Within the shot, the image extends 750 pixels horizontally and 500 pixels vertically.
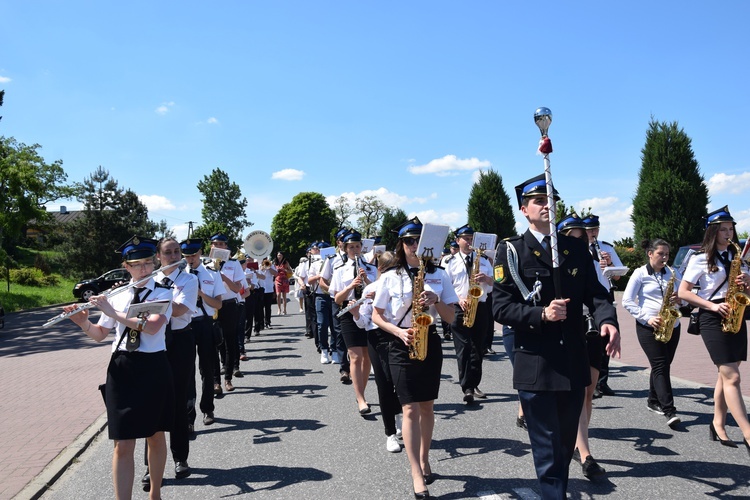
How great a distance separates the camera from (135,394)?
397 cm

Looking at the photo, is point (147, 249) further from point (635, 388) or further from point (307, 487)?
point (635, 388)

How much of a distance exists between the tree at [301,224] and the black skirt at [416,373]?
73.0 metres

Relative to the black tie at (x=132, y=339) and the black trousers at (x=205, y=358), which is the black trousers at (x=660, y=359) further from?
the black tie at (x=132, y=339)

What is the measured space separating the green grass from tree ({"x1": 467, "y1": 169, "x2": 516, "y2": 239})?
24.7 m

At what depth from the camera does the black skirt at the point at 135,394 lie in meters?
3.89

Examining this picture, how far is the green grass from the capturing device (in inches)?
1102

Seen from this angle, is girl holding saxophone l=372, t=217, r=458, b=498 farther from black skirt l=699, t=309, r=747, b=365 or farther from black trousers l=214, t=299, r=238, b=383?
black trousers l=214, t=299, r=238, b=383

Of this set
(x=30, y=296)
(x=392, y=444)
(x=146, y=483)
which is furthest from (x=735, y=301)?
(x=30, y=296)

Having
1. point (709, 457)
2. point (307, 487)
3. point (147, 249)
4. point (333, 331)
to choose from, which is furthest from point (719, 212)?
point (333, 331)

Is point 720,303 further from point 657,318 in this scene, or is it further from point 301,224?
point 301,224

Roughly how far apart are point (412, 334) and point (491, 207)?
3354cm

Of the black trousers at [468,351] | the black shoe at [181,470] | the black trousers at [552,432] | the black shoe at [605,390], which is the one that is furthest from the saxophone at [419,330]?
the black shoe at [605,390]

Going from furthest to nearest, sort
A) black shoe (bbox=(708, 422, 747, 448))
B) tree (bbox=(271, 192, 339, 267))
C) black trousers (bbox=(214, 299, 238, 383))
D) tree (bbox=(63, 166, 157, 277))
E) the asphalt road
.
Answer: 1. tree (bbox=(271, 192, 339, 267))
2. tree (bbox=(63, 166, 157, 277))
3. black trousers (bbox=(214, 299, 238, 383))
4. black shoe (bbox=(708, 422, 747, 448))
5. the asphalt road

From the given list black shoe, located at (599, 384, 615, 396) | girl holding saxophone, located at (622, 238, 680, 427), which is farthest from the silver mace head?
black shoe, located at (599, 384, 615, 396)
